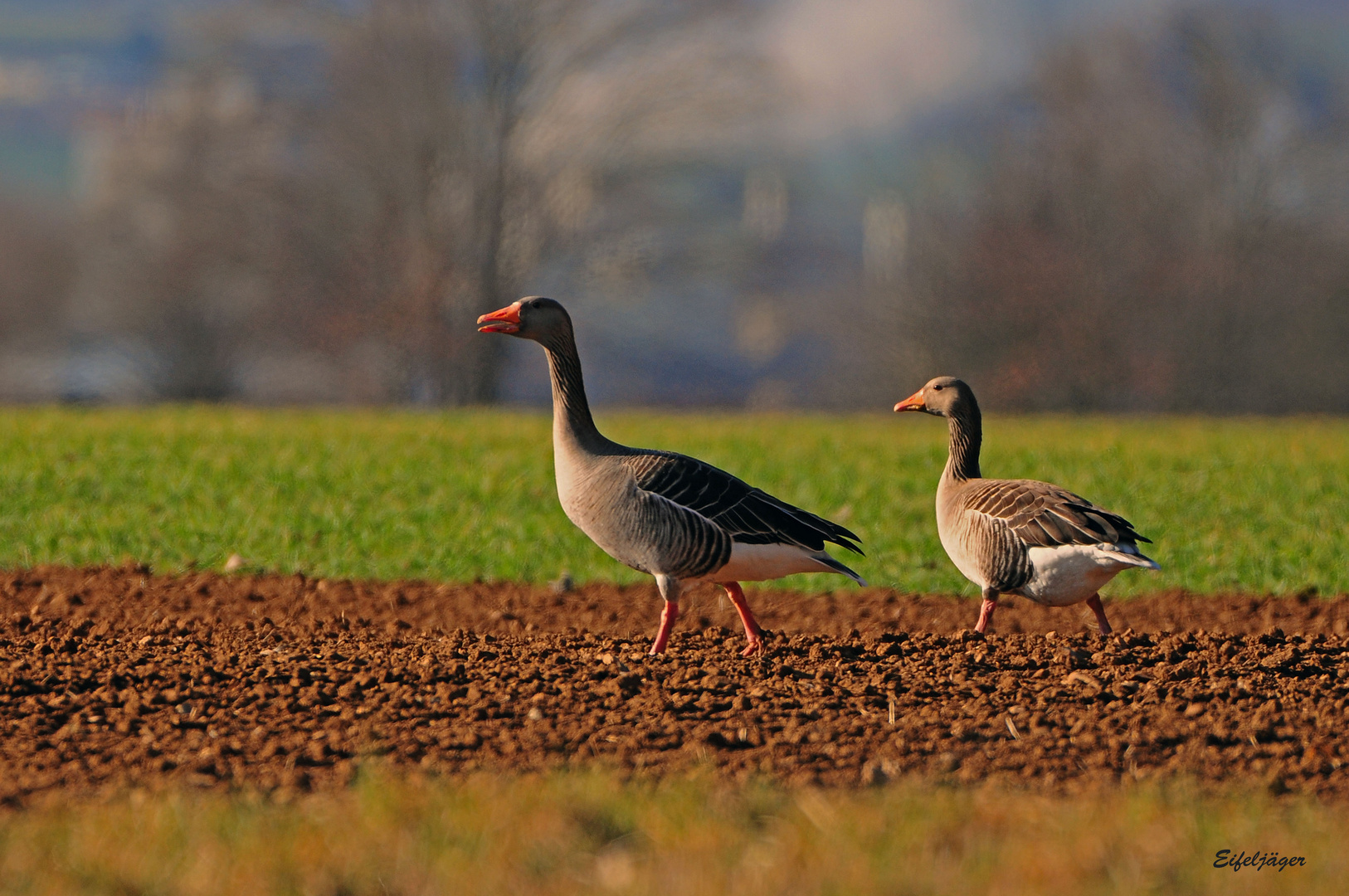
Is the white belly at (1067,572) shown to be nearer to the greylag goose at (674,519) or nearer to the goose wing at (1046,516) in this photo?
the goose wing at (1046,516)

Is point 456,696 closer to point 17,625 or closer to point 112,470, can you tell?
point 17,625

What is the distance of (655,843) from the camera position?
354cm

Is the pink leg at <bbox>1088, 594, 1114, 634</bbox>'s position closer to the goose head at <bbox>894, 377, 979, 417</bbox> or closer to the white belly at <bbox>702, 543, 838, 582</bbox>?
the goose head at <bbox>894, 377, 979, 417</bbox>

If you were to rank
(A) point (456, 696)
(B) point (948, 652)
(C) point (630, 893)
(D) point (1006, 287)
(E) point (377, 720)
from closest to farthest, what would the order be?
(C) point (630, 893)
(E) point (377, 720)
(A) point (456, 696)
(B) point (948, 652)
(D) point (1006, 287)

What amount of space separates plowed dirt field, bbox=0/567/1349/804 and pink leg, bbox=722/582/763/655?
0.37 ft

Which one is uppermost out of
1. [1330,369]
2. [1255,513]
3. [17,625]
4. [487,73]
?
[487,73]

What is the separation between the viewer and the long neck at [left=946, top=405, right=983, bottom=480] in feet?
26.5

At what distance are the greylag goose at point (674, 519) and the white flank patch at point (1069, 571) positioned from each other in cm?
100

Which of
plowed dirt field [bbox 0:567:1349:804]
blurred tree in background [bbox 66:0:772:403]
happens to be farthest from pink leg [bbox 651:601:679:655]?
blurred tree in background [bbox 66:0:772:403]

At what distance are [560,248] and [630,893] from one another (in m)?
34.4

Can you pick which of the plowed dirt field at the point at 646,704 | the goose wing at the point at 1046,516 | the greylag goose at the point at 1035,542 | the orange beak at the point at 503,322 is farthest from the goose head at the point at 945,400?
the orange beak at the point at 503,322

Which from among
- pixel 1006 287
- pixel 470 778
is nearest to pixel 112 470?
pixel 470 778

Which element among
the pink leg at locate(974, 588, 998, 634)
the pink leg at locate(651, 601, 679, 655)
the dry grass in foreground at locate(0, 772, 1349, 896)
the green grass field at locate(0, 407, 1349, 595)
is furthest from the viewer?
the green grass field at locate(0, 407, 1349, 595)

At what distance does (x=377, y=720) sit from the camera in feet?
16.9
